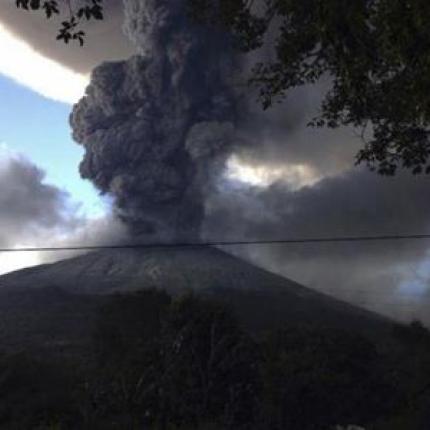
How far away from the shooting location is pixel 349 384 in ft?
226

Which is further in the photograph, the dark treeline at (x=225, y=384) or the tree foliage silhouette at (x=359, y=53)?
the dark treeline at (x=225, y=384)

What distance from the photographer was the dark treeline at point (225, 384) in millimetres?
50594

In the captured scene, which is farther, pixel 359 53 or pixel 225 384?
pixel 225 384

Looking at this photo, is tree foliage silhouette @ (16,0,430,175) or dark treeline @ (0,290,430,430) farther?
dark treeline @ (0,290,430,430)

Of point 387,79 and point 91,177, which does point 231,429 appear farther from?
point 91,177

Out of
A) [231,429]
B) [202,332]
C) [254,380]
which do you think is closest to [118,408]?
[231,429]

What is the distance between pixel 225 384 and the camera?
6094cm

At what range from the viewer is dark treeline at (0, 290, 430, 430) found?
166 feet

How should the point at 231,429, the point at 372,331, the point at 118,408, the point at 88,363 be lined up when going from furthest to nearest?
1. the point at 372,331
2. the point at 88,363
3. the point at 231,429
4. the point at 118,408

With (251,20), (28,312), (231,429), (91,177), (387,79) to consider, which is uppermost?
(91,177)

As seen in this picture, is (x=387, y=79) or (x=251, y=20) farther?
(x=251, y=20)

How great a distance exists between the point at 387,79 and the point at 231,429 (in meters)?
40.0

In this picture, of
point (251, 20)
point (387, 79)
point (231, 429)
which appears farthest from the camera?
point (231, 429)

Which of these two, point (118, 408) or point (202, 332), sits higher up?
point (202, 332)
